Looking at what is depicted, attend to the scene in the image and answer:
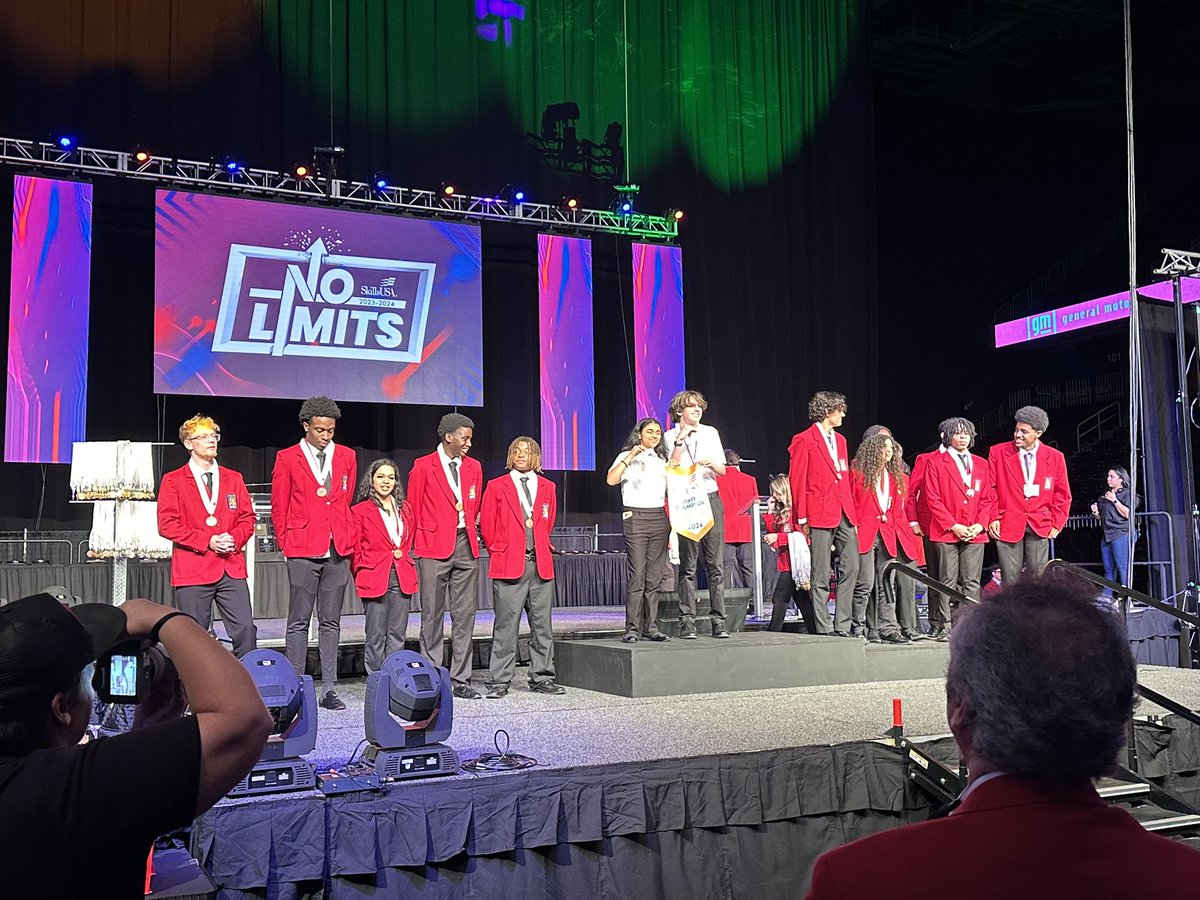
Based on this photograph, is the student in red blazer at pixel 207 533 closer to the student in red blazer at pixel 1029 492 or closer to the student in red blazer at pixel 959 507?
the student in red blazer at pixel 959 507

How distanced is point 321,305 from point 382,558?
5574 millimetres

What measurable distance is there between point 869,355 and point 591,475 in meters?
4.14

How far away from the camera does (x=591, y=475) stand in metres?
13.6

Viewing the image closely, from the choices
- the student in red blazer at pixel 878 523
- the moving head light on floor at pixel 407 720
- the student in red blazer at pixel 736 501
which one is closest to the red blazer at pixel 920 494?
the student in red blazer at pixel 878 523

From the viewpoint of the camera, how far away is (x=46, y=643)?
Result: 1354 millimetres

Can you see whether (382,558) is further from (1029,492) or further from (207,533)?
(1029,492)

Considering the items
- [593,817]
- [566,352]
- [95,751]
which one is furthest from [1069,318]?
[95,751]

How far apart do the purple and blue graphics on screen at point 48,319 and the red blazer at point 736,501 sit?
5985mm

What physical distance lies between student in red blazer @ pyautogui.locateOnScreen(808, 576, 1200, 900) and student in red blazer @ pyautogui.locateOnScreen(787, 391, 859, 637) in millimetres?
5920

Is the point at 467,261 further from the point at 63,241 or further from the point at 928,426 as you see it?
the point at 928,426

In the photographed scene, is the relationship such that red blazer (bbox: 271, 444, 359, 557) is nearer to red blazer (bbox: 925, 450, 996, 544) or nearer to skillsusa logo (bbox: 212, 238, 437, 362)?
red blazer (bbox: 925, 450, 996, 544)

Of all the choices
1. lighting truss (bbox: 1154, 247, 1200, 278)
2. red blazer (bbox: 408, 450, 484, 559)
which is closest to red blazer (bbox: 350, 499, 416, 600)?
red blazer (bbox: 408, 450, 484, 559)

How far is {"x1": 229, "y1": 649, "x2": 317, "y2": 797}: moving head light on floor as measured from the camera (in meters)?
3.88

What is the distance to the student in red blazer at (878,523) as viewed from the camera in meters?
7.29
